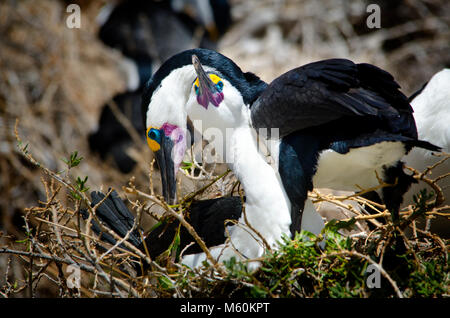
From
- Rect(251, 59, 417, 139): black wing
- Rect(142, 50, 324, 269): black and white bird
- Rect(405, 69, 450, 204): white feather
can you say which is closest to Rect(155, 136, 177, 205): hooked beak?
Rect(142, 50, 324, 269): black and white bird

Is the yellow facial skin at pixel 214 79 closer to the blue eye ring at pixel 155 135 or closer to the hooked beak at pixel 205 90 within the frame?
the hooked beak at pixel 205 90

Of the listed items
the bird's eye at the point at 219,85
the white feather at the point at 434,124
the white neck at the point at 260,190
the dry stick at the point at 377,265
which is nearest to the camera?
the dry stick at the point at 377,265

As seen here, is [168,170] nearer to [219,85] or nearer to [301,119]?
[219,85]

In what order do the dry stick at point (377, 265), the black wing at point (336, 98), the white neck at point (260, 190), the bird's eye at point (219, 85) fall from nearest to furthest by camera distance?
the dry stick at point (377, 265) < the black wing at point (336, 98) < the white neck at point (260, 190) < the bird's eye at point (219, 85)

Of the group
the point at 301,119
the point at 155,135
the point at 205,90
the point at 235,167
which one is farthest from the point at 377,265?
the point at 155,135

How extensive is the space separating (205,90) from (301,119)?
1.33 feet

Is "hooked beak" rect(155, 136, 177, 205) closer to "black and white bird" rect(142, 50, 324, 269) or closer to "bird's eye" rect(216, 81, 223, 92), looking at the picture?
"black and white bird" rect(142, 50, 324, 269)

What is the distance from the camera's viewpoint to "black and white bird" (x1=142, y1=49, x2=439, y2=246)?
165 cm

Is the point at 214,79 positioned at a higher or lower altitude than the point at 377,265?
higher

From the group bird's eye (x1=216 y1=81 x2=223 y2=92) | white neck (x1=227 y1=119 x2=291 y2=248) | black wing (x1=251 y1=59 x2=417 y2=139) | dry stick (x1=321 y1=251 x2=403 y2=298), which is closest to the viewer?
dry stick (x1=321 y1=251 x2=403 y2=298)

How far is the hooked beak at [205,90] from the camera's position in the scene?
1.88 metres

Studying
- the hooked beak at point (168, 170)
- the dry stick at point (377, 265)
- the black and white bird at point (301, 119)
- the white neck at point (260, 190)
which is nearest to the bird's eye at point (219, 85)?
the black and white bird at point (301, 119)

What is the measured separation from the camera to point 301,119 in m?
1.71

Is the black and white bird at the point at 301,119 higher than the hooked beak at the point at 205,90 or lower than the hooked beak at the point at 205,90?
lower
